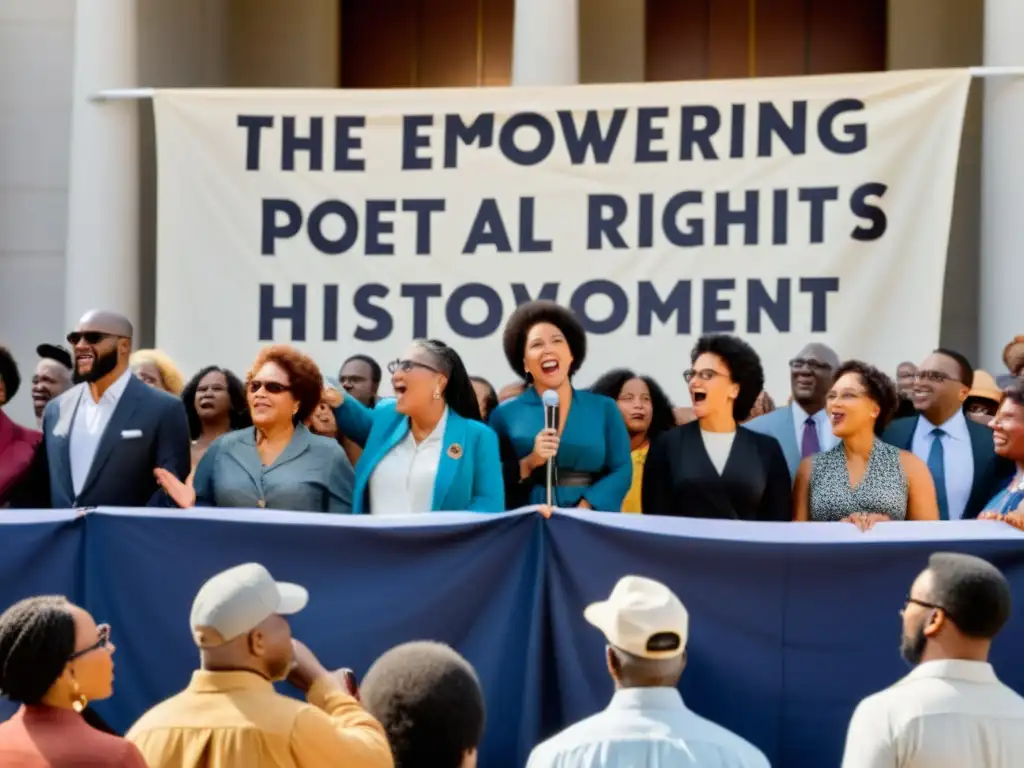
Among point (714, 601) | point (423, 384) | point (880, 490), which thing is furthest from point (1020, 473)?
point (423, 384)

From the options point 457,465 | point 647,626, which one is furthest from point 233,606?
point 457,465

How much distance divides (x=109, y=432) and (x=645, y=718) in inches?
149

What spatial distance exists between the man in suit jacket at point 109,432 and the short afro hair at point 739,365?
2.29m

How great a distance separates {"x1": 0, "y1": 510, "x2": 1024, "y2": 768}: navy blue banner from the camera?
6.94m

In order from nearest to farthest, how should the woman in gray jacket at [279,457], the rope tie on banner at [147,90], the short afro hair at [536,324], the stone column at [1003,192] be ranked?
the woman in gray jacket at [279,457] → the short afro hair at [536,324] → the rope tie on banner at [147,90] → the stone column at [1003,192]

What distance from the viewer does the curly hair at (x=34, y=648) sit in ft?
16.8

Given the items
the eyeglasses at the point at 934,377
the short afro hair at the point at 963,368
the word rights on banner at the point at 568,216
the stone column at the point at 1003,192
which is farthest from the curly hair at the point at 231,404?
the stone column at the point at 1003,192

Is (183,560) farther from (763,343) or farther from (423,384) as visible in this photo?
(763,343)

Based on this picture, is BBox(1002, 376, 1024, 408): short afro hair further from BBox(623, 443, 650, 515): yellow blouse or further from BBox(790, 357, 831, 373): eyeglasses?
BBox(790, 357, 831, 373): eyeglasses

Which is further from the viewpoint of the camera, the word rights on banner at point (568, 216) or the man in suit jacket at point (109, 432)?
the word rights on banner at point (568, 216)

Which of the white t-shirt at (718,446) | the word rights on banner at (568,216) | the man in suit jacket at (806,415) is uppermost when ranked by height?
the word rights on banner at (568,216)

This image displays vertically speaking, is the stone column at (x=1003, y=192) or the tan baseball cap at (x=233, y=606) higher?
the stone column at (x=1003, y=192)

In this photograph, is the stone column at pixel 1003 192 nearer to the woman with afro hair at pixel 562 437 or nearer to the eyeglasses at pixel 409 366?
the woman with afro hair at pixel 562 437

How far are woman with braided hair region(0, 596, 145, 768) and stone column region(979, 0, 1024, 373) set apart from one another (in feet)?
28.5
